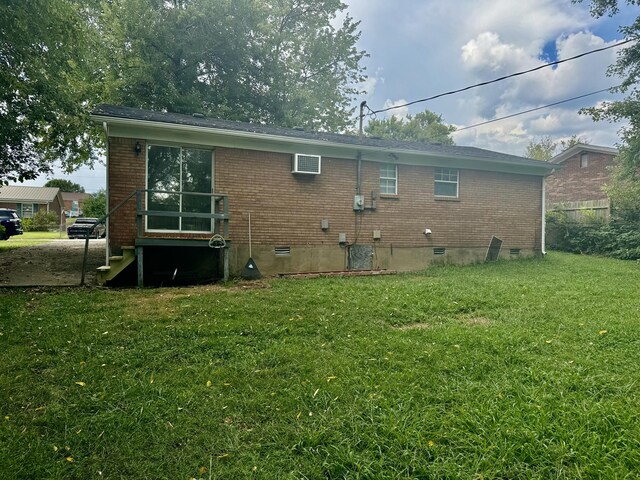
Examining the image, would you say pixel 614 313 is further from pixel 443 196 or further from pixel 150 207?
pixel 150 207

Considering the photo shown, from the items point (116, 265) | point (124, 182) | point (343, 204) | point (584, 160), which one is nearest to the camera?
point (116, 265)

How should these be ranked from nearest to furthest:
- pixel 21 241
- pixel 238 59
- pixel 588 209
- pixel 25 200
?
pixel 588 209, pixel 21 241, pixel 238 59, pixel 25 200

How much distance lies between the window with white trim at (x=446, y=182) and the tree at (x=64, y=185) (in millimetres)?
63866

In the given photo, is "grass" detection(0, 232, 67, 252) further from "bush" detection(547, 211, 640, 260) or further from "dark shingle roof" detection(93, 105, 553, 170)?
"bush" detection(547, 211, 640, 260)

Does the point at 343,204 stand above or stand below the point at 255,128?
below

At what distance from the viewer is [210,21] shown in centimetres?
1853

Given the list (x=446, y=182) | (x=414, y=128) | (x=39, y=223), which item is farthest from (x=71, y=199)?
(x=446, y=182)

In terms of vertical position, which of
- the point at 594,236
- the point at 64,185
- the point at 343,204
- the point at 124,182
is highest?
the point at 64,185

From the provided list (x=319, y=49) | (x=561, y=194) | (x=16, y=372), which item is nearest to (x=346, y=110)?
(x=319, y=49)

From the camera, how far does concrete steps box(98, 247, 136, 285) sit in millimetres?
7734

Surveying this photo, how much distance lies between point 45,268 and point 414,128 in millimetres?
39887

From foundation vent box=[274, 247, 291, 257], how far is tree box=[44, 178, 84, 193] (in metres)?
62.6

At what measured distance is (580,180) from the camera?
2384 cm

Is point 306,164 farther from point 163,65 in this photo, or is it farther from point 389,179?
point 163,65
